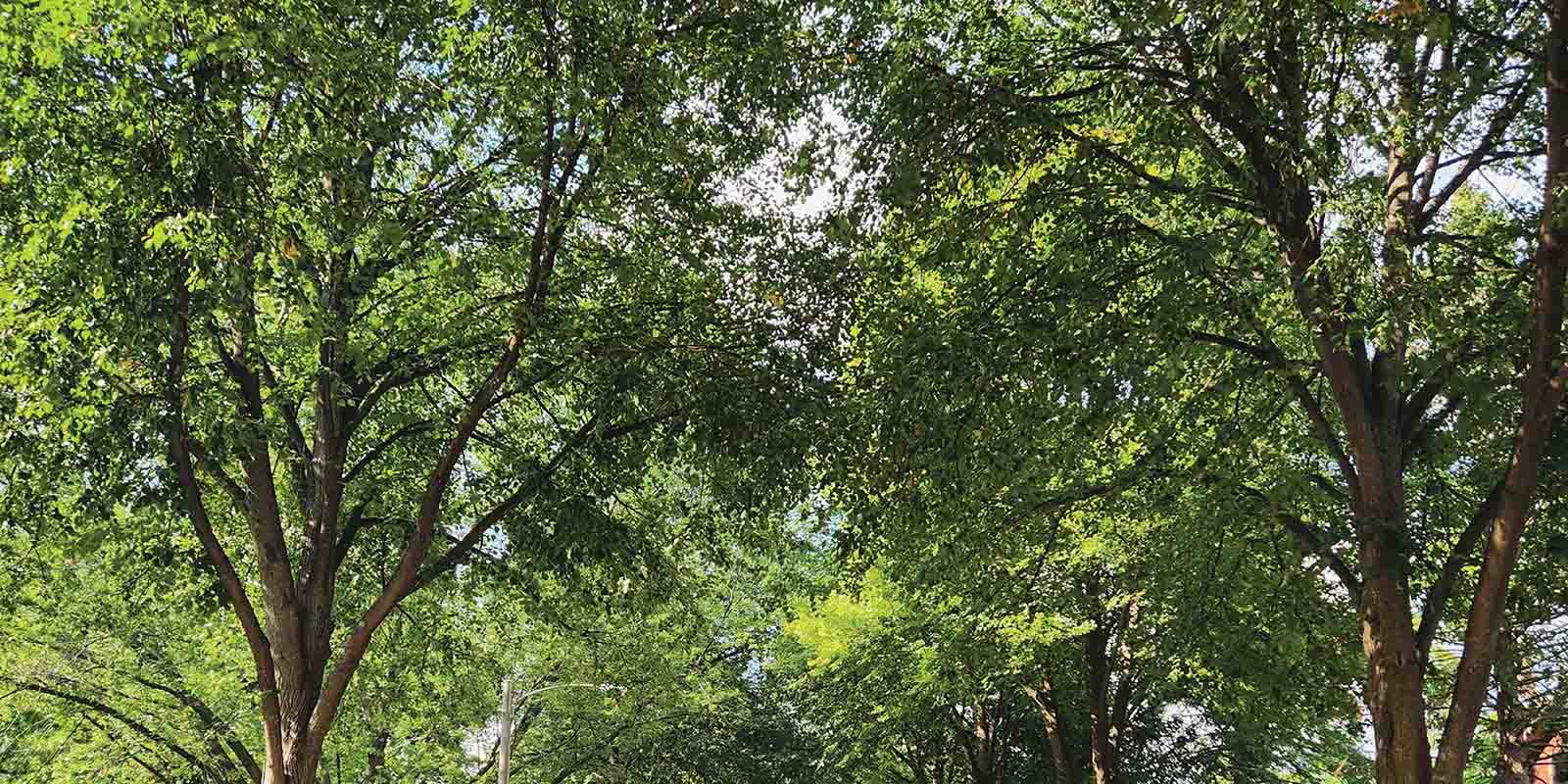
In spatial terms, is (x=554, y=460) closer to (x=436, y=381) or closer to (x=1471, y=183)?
(x=436, y=381)

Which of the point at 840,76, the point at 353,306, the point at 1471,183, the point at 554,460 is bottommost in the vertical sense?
the point at 554,460

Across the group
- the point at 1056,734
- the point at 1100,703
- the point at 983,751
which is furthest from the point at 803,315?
the point at 983,751

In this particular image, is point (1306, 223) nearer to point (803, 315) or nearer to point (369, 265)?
point (803, 315)

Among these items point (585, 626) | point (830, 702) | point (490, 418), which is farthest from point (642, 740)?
point (490, 418)

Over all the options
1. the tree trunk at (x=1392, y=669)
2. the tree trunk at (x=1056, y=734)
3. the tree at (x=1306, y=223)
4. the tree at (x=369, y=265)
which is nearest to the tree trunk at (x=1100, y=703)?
the tree trunk at (x=1056, y=734)

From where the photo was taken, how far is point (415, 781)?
21.9 meters

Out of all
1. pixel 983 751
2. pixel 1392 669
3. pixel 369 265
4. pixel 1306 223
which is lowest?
pixel 1392 669

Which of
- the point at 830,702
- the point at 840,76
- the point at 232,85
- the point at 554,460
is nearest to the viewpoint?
the point at 232,85

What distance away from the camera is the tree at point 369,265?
22.3 feet

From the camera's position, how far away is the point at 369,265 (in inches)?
350

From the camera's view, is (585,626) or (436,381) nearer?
(436,381)

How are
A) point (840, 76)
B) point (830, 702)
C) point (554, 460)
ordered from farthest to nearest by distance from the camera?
point (830, 702) < point (554, 460) < point (840, 76)

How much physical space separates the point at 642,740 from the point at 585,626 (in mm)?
7149

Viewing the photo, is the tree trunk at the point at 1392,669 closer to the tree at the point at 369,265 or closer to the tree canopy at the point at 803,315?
the tree canopy at the point at 803,315
